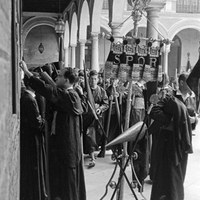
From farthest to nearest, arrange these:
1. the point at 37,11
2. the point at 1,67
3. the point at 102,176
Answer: the point at 37,11, the point at 102,176, the point at 1,67

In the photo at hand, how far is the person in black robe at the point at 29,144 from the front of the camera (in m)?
4.25

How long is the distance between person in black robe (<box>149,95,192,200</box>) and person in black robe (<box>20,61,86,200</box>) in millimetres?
912

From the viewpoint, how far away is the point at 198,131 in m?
12.8

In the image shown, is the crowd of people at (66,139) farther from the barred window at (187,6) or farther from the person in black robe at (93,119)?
the barred window at (187,6)

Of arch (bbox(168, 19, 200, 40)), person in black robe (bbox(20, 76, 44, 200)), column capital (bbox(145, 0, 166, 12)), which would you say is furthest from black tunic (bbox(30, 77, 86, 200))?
arch (bbox(168, 19, 200, 40))

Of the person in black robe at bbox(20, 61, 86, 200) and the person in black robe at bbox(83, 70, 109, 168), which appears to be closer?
the person in black robe at bbox(20, 61, 86, 200)

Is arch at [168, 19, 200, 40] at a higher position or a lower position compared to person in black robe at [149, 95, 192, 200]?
higher

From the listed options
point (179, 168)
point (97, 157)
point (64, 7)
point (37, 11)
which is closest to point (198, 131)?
point (97, 157)

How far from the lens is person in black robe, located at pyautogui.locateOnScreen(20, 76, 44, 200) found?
425 centimetres

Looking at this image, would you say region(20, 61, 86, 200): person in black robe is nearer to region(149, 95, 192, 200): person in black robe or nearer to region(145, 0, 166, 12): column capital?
region(149, 95, 192, 200): person in black robe

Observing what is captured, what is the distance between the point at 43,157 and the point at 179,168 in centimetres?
157

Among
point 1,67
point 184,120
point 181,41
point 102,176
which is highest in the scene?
point 181,41

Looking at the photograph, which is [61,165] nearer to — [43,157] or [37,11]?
[43,157]

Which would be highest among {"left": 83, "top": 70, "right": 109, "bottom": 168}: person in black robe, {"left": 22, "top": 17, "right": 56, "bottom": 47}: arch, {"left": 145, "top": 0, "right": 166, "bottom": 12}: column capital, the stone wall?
{"left": 22, "top": 17, "right": 56, "bottom": 47}: arch
